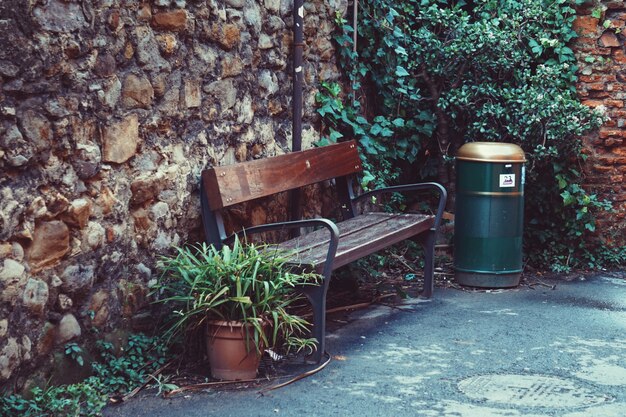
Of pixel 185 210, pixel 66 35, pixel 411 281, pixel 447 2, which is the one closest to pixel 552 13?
pixel 447 2

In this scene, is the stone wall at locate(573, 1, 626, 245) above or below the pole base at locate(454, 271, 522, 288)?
above

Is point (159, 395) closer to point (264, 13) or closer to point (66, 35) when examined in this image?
point (66, 35)

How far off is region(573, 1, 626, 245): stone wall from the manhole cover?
141 inches

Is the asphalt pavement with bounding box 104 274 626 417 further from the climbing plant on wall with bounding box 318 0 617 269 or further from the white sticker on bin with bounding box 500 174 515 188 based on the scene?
the climbing plant on wall with bounding box 318 0 617 269

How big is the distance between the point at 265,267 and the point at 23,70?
1.52m

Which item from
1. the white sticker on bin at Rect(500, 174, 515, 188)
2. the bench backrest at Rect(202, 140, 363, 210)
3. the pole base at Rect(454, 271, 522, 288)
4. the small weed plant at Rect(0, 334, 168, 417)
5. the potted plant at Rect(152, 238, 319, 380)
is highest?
the bench backrest at Rect(202, 140, 363, 210)

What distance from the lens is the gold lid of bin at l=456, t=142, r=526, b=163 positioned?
6555mm

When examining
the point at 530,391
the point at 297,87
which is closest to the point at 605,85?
the point at 297,87

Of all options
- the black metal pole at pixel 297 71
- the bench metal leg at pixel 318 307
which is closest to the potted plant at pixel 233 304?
the bench metal leg at pixel 318 307

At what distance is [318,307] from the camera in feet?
15.1

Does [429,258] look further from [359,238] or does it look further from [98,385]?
[98,385]

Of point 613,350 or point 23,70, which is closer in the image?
point 23,70

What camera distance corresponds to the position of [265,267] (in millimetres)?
4359

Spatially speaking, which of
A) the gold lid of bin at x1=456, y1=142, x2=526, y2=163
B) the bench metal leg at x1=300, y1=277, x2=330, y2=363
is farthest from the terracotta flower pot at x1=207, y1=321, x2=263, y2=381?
the gold lid of bin at x1=456, y1=142, x2=526, y2=163
